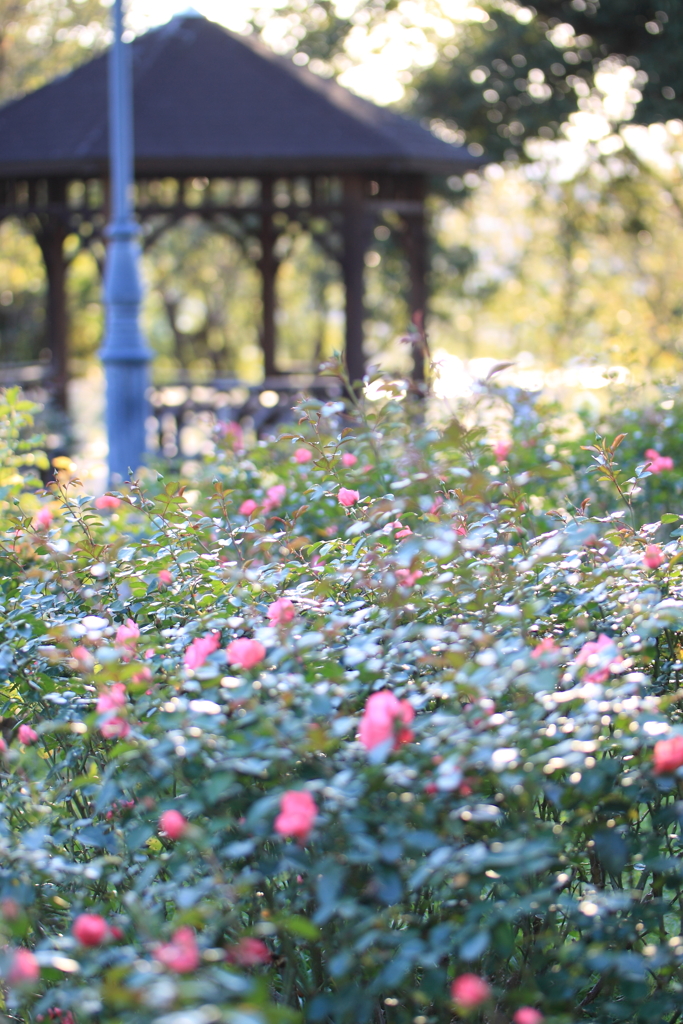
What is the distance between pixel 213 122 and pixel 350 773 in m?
10.2

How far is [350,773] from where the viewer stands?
1615 millimetres

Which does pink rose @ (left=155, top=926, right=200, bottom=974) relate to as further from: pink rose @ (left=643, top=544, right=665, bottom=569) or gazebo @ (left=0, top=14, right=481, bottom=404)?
gazebo @ (left=0, top=14, right=481, bottom=404)

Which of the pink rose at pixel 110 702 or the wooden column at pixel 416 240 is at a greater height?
the wooden column at pixel 416 240

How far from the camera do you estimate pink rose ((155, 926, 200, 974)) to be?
4.26ft

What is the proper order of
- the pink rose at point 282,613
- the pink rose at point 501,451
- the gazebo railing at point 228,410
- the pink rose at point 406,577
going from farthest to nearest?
the gazebo railing at point 228,410
the pink rose at point 501,451
the pink rose at point 406,577
the pink rose at point 282,613

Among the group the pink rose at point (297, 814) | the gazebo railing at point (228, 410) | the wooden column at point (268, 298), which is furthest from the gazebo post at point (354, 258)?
the pink rose at point (297, 814)

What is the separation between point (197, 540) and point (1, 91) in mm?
21587

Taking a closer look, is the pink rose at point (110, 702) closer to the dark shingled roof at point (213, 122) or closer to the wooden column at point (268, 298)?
the dark shingled roof at point (213, 122)

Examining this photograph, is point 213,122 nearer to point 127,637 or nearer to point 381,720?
point 127,637

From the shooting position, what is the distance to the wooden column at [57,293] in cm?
1221

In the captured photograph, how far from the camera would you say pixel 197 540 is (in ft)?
8.93

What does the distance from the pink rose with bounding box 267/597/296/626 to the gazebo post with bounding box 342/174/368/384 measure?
Result: 9.08 meters

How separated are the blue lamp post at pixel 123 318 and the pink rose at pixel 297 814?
21.7ft

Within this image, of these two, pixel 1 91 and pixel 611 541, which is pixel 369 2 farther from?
pixel 611 541
